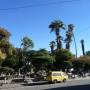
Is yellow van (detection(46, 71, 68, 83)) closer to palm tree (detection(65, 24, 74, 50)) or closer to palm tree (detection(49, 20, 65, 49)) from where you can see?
palm tree (detection(49, 20, 65, 49))

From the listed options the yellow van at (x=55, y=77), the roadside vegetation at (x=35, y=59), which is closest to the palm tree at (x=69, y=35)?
the roadside vegetation at (x=35, y=59)

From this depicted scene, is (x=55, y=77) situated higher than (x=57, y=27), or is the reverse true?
(x=57, y=27)

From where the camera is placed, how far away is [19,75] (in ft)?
210

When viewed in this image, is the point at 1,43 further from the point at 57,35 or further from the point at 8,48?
the point at 57,35

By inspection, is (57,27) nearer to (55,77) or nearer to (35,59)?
(35,59)

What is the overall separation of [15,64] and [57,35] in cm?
2555

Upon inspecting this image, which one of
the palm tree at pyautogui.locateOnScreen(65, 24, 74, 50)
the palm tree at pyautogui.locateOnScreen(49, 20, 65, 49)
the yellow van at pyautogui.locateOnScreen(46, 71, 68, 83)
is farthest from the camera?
the palm tree at pyautogui.locateOnScreen(65, 24, 74, 50)

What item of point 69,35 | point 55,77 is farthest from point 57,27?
point 55,77

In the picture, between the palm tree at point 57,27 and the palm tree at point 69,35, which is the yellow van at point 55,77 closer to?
the palm tree at point 57,27

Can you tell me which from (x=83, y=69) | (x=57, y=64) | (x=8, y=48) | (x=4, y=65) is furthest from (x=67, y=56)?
(x=8, y=48)

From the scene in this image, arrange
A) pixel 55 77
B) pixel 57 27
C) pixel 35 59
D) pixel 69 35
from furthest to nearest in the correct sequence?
1. pixel 69 35
2. pixel 57 27
3. pixel 35 59
4. pixel 55 77

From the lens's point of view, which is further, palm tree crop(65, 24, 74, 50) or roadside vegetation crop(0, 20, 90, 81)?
palm tree crop(65, 24, 74, 50)

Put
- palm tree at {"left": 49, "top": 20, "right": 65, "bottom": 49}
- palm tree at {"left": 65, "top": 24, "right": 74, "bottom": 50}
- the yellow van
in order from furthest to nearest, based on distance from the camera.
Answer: palm tree at {"left": 65, "top": 24, "right": 74, "bottom": 50}
palm tree at {"left": 49, "top": 20, "right": 65, "bottom": 49}
the yellow van

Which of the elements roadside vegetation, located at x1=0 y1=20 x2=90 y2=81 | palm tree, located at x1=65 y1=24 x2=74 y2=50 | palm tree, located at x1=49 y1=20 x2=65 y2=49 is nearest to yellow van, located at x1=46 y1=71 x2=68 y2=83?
roadside vegetation, located at x1=0 y1=20 x2=90 y2=81
